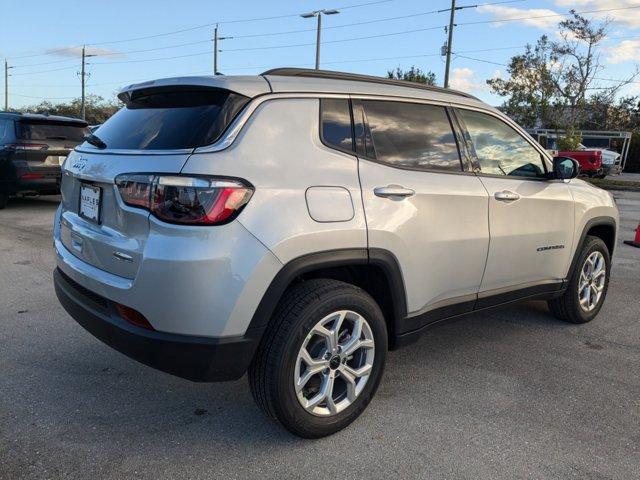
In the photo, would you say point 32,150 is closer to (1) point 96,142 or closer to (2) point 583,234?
(1) point 96,142

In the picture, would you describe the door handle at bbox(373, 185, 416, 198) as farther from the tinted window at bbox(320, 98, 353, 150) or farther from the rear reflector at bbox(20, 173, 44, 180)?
the rear reflector at bbox(20, 173, 44, 180)

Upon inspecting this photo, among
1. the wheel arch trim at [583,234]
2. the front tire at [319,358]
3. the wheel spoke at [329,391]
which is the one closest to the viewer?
the front tire at [319,358]

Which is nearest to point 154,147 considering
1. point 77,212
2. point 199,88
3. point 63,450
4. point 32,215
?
point 199,88

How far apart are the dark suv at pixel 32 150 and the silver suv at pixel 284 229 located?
729cm

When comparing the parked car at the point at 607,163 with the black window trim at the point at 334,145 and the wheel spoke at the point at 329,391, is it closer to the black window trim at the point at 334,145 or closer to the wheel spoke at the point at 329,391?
the black window trim at the point at 334,145

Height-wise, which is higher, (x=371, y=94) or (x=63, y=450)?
(x=371, y=94)

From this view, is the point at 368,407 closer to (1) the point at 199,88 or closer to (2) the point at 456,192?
(2) the point at 456,192

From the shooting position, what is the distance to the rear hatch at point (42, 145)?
9492 mm

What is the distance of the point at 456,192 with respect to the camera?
3283 millimetres

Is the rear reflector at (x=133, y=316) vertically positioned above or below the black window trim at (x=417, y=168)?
below

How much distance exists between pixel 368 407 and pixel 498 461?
2.53 feet

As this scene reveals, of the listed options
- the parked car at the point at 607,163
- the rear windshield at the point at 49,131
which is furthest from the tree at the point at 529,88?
the rear windshield at the point at 49,131

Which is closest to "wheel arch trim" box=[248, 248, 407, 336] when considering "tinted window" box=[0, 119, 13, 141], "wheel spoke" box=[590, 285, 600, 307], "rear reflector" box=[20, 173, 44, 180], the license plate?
the license plate

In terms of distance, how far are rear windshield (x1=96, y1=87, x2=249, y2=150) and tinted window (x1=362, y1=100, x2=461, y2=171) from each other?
833 mm
